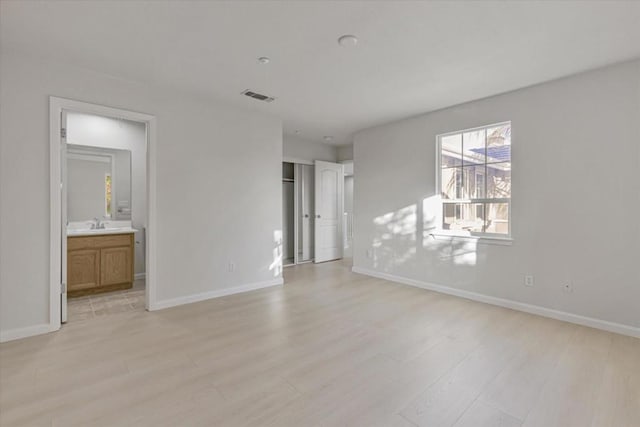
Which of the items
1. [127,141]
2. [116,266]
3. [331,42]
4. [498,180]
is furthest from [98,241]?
[498,180]

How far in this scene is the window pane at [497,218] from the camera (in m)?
3.66

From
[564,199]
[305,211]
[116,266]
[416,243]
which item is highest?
[564,199]

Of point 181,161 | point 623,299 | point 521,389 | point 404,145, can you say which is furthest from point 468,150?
point 181,161

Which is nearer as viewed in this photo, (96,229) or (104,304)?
(104,304)

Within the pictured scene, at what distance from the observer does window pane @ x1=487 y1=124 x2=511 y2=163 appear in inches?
144

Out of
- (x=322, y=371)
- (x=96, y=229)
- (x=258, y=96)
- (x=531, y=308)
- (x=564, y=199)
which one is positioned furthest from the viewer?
(x=96, y=229)

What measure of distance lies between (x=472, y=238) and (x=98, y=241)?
507 cm

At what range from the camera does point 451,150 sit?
4.23m

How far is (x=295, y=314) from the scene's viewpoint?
336 cm

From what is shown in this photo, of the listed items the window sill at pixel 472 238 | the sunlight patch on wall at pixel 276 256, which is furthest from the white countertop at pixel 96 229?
the window sill at pixel 472 238

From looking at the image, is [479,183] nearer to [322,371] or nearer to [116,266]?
[322,371]

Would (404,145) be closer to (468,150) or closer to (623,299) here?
(468,150)

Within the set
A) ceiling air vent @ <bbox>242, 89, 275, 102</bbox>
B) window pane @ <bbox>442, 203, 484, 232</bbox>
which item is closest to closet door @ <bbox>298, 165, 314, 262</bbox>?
ceiling air vent @ <bbox>242, 89, 275, 102</bbox>

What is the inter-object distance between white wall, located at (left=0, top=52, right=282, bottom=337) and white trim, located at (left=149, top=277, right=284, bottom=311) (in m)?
0.04
